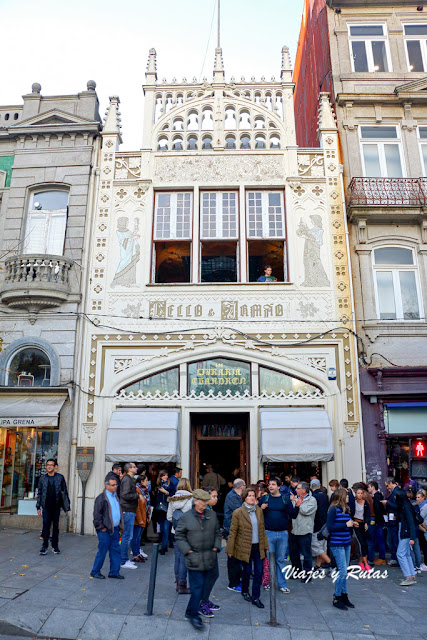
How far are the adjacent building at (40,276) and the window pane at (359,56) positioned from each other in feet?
29.1

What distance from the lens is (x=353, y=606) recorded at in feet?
25.6

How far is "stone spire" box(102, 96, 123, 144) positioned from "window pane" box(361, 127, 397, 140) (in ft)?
25.8

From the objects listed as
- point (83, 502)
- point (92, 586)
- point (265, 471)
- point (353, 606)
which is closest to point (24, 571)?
point (92, 586)

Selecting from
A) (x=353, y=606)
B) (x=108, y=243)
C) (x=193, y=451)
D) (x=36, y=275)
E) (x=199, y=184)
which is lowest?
(x=353, y=606)

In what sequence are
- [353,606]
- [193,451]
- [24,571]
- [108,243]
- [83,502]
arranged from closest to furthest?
1. [353,606]
2. [24,571]
3. [83,502]
4. [193,451]
5. [108,243]

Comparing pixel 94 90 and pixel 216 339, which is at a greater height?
pixel 94 90

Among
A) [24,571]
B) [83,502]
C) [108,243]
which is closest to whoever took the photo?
[24,571]

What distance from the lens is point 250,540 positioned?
7633 mm

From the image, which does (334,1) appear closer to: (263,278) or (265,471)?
(263,278)

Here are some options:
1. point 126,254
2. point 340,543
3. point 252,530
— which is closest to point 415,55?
point 126,254

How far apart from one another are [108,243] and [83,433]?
5.62m

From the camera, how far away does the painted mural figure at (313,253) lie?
14.7 m

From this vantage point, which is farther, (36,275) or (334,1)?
(334,1)

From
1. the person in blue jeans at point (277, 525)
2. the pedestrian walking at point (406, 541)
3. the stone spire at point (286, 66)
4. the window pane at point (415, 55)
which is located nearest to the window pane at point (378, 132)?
the window pane at point (415, 55)
